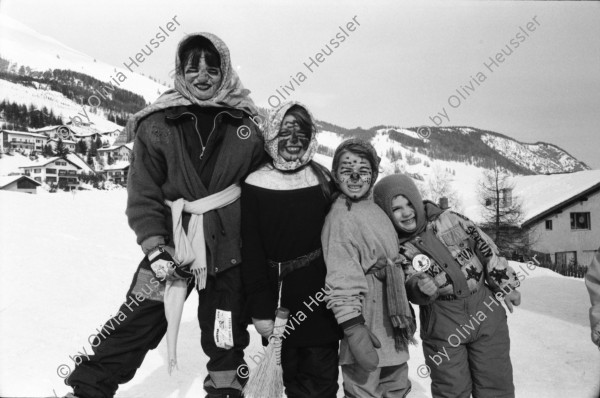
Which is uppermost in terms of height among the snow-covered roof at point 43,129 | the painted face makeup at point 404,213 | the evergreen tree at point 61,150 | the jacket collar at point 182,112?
the snow-covered roof at point 43,129

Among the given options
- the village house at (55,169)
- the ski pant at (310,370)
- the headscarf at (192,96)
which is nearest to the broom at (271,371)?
the ski pant at (310,370)

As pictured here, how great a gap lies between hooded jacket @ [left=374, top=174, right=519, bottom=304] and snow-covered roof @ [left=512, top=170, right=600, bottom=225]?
27.0m

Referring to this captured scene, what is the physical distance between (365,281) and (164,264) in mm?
1225

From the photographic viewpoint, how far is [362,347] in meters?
2.23

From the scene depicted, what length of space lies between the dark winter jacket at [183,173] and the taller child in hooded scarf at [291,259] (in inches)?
4.5

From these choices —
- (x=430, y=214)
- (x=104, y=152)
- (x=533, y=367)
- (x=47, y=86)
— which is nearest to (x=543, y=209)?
(x=533, y=367)

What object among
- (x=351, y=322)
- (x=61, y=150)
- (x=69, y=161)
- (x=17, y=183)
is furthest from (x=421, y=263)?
(x=61, y=150)

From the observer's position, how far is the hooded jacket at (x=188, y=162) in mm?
2482

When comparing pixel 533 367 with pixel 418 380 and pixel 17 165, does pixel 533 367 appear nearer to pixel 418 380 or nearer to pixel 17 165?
pixel 418 380

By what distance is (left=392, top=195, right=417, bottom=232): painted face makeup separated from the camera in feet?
8.67

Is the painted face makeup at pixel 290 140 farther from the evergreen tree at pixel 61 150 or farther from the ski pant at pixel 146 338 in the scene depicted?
the evergreen tree at pixel 61 150

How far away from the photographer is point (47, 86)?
7575cm

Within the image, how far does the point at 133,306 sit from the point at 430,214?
206 centimetres

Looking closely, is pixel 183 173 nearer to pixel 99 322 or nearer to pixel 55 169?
pixel 99 322
